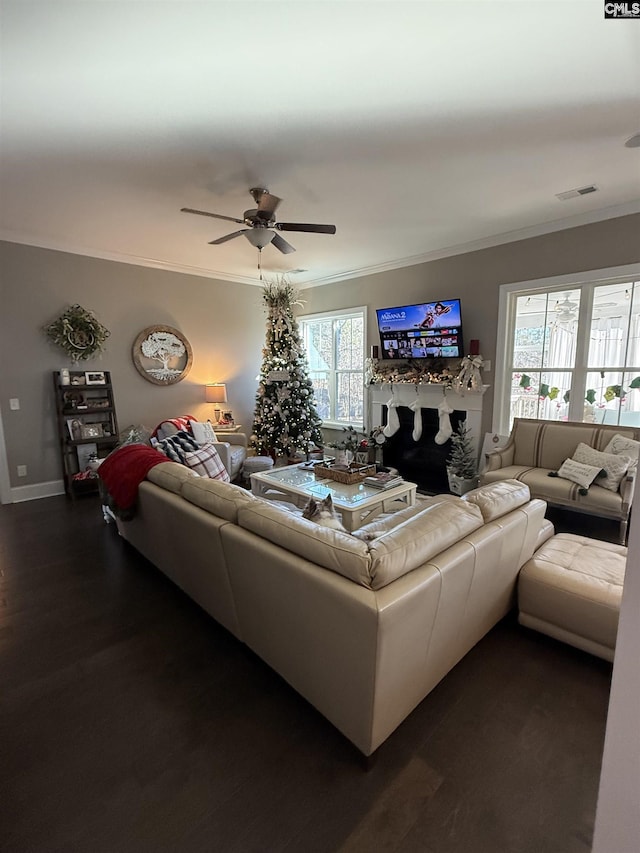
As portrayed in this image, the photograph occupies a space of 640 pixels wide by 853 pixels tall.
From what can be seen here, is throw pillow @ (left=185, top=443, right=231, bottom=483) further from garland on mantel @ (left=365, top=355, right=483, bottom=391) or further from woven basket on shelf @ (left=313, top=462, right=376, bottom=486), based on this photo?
garland on mantel @ (left=365, top=355, right=483, bottom=391)

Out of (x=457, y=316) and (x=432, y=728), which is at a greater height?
(x=457, y=316)

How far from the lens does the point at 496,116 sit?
227 centimetres

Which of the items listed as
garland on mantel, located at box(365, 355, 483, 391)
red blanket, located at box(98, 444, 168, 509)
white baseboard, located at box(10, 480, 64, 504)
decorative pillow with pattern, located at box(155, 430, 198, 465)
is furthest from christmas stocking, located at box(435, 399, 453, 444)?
white baseboard, located at box(10, 480, 64, 504)

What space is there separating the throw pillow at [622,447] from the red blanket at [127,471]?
373cm

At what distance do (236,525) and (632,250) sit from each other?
13.4ft

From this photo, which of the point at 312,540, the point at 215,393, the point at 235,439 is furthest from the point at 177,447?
the point at 312,540

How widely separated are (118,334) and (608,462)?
5.42 metres

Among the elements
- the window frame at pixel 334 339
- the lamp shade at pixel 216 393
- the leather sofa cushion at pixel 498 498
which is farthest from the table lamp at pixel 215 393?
the leather sofa cushion at pixel 498 498

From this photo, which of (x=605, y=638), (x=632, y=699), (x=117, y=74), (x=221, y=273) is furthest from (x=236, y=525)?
(x=221, y=273)

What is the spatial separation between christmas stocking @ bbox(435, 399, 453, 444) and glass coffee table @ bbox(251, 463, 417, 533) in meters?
1.46

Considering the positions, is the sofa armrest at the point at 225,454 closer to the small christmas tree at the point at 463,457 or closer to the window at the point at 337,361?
the window at the point at 337,361

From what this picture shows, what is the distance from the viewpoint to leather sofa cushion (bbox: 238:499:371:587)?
138cm

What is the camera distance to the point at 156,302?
17.2 feet

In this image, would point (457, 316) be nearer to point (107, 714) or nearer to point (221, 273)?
point (221, 273)
